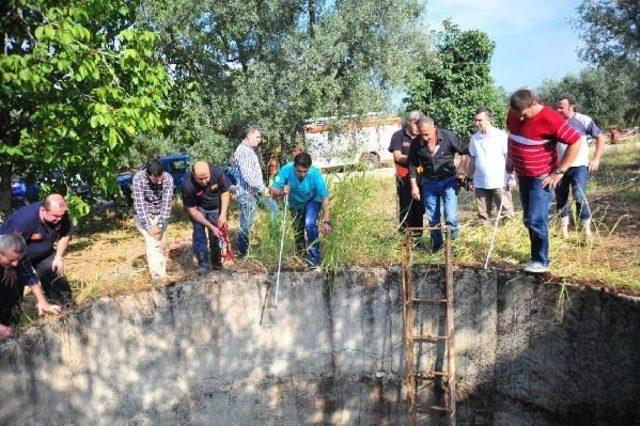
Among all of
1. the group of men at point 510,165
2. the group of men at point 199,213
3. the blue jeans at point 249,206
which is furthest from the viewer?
the blue jeans at point 249,206

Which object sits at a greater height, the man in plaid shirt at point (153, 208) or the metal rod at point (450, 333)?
the man in plaid shirt at point (153, 208)

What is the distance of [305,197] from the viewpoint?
5.41m

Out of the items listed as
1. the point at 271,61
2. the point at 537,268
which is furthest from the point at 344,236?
the point at 271,61

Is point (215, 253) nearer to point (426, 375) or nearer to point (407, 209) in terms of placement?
point (407, 209)

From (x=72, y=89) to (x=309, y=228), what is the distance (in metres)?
4.00

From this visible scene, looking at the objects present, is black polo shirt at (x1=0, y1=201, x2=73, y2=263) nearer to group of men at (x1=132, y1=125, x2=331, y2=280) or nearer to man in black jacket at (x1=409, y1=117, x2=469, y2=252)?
group of men at (x1=132, y1=125, x2=331, y2=280)

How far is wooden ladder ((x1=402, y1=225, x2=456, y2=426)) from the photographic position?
201 inches

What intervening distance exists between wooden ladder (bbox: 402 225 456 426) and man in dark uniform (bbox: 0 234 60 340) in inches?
137

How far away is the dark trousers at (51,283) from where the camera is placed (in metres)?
4.87

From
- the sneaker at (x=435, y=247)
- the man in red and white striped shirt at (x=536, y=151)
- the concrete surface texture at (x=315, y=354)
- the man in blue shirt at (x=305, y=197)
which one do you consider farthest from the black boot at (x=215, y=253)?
the man in red and white striped shirt at (x=536, y=151)

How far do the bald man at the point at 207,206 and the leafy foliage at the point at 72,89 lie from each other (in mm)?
1576

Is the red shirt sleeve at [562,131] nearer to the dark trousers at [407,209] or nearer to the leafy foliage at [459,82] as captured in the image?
the dark trousers at [407,209]

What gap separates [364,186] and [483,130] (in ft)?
5.01

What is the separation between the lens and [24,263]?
4.32 m
